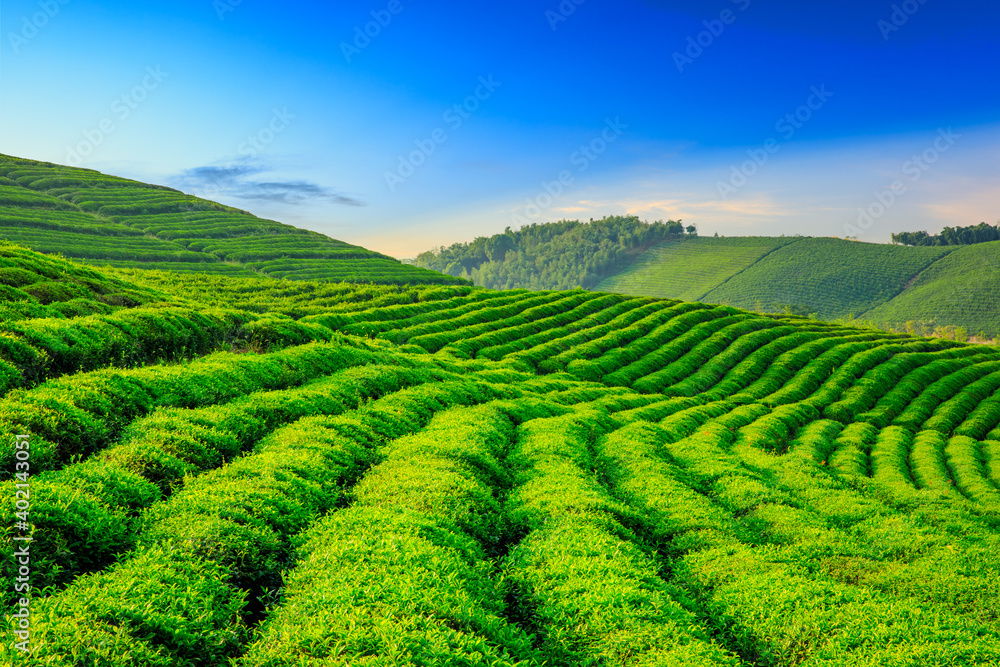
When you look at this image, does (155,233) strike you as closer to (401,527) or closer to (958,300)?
(401,527)

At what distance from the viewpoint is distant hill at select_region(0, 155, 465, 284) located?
82.2 meters

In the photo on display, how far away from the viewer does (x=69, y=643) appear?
6.63 metres

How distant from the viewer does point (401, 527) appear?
1079 cm

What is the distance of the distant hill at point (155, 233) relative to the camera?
3236 inches

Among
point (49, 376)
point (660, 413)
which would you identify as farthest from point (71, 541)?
point (660, 413)

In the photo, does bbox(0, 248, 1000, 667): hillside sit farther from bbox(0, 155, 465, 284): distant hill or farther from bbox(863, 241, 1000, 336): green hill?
bbox(863, 241, 1000, 336): green hill

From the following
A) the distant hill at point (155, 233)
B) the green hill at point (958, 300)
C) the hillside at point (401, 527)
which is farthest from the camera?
the green hill at point (958, 300)

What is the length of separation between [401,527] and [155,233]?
111m

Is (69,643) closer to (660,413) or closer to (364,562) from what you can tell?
(364,562)

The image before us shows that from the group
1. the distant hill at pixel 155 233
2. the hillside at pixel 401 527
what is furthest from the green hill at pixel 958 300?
the hillside at pixel 401 527

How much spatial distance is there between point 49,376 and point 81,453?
215 inches

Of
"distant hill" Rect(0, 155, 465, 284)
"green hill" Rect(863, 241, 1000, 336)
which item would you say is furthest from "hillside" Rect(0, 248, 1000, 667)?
"green hill" Rect(863, 241, 1000, 336)

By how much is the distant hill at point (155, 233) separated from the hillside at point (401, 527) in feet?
207

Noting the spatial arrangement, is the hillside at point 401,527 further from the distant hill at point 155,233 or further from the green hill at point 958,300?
the green hill at point 958,300
